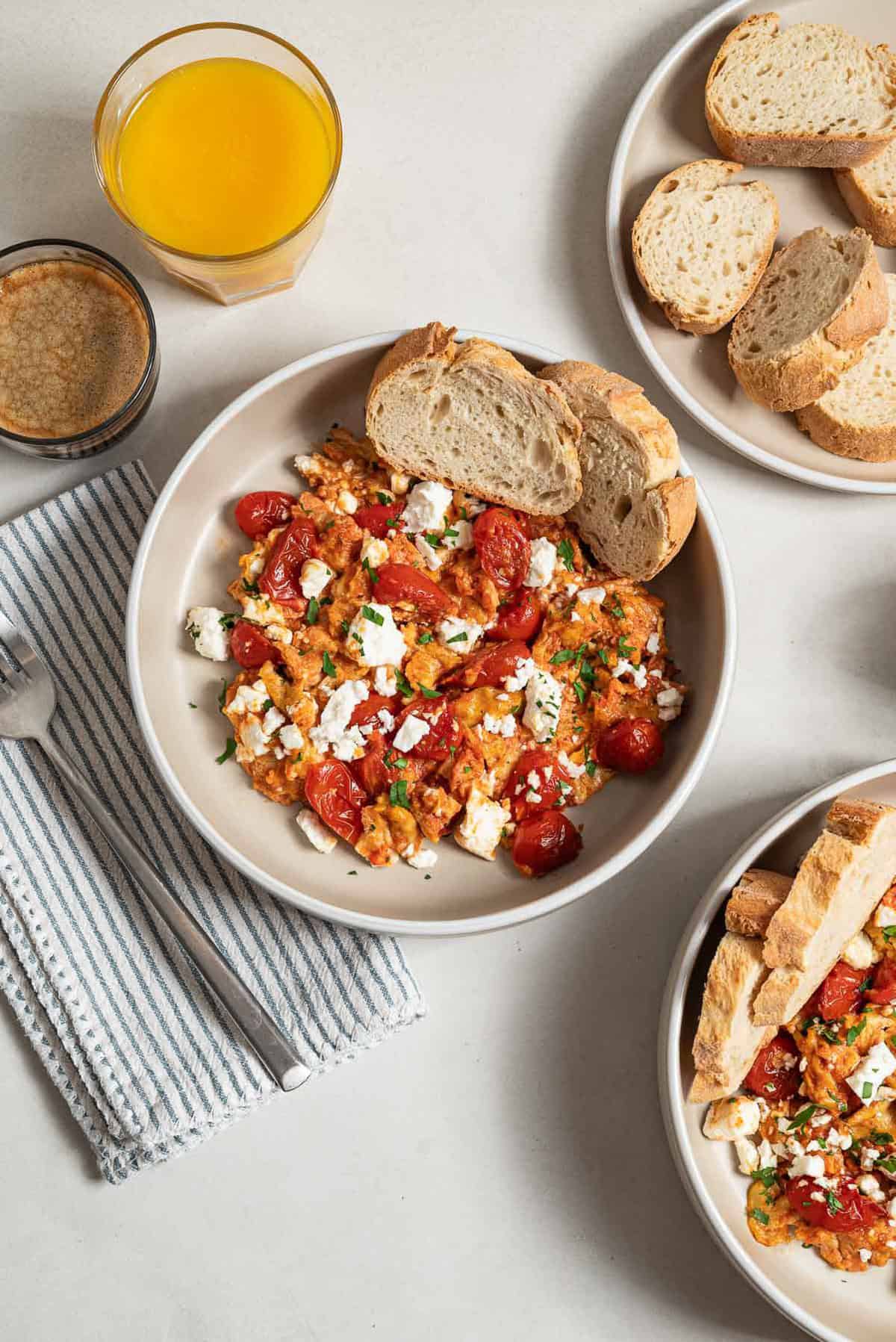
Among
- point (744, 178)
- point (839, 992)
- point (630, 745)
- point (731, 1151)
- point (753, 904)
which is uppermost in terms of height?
point (744, 178)

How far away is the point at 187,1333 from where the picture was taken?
287 centimetres

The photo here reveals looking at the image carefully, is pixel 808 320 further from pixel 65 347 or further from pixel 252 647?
pixel 65 347

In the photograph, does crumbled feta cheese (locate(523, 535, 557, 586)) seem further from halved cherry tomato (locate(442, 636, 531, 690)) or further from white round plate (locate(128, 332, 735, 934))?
white round plate (locate(128, 332, 735, 934))

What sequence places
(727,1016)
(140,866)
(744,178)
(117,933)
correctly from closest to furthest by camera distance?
(727,1016), (140,866), (117,933), (744,178)

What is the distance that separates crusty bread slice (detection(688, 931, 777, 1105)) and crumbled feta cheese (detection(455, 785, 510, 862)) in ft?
1.95

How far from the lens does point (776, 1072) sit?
8.98 ft

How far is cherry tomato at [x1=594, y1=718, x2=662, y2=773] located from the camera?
106 inches

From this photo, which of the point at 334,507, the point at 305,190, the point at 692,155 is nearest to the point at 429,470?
the point at 334,507

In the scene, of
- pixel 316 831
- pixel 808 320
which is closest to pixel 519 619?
pixel 316 831

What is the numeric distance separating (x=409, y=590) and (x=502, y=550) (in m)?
0.26

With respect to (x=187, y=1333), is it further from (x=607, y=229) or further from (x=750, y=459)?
(x=607, y=229)

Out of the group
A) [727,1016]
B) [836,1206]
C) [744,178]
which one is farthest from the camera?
[744,178]

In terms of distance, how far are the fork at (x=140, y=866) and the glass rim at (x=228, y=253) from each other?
1.04 m

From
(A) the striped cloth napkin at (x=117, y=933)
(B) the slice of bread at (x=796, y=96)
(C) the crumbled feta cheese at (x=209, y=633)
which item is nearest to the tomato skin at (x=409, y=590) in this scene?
(C) the crumbled feta cheese at (x=209, y=633)
